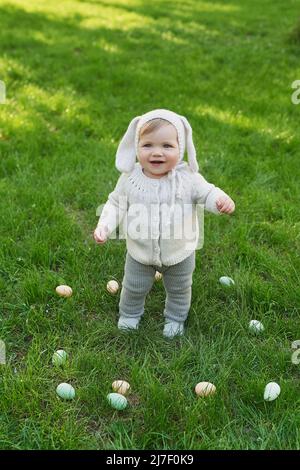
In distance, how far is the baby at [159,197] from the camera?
2441 millimetres

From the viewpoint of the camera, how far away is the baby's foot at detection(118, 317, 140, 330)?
2.79m

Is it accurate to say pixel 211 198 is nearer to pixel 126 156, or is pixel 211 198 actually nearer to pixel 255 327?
pixel 126 156

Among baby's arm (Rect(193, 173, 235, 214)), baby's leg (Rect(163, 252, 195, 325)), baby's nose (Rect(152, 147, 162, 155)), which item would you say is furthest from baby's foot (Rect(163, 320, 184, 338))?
baby's nose (Rect(152, 147, 162, 155))

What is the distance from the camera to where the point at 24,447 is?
218cm

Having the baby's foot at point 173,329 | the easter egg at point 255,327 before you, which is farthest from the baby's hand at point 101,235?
the easter egg at point 255,327

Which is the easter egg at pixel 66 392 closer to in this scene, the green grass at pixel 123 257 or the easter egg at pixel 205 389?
the green grass at pixel 123 257

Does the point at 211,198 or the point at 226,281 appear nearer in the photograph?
the point at 211,198

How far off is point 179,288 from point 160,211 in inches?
17.2

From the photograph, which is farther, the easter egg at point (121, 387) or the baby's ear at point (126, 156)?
the baby's ear at point (126, 156)

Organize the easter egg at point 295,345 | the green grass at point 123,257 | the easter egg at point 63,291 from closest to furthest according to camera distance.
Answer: the green grass at point 123,257 < the easter egg at point 295,345 < the easter egg at point 63,291

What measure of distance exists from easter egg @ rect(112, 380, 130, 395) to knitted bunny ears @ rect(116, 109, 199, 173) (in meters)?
0.94

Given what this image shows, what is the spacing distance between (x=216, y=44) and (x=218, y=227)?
4625 mm

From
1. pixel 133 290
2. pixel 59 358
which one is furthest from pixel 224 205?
pixel 59 358

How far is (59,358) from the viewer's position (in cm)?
254
